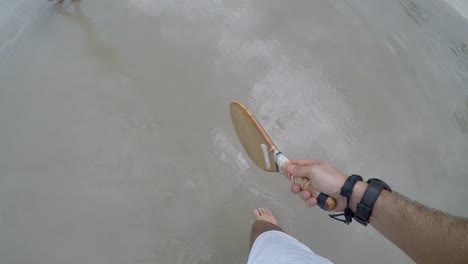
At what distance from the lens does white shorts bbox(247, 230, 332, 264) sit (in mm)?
1192

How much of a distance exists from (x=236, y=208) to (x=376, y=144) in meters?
0.85

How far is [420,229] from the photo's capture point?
110cm

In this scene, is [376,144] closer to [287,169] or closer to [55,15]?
[287,169]

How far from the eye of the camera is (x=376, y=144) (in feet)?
7.05

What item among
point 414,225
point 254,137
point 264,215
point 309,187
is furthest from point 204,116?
point 414,225

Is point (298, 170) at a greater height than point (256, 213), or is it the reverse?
point (298, 170)

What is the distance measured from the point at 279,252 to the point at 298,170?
292 mm

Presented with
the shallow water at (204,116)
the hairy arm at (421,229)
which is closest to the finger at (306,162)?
the hairy arm at (421,229)

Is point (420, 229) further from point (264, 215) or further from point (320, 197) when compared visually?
point (264, 215)

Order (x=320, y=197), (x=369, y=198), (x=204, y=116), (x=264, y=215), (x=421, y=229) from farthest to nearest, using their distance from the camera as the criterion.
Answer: (x=204, y=116) → (x=264, y=215) → (x=320, y=197) → (x=369, y=198) → (x=421, y=229)

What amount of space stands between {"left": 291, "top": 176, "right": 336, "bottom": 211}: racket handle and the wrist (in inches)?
3.1

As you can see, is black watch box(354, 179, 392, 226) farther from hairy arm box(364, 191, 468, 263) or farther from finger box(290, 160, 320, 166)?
finger box(290, 160, 320, 166)

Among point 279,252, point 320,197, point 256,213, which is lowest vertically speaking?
point 256,213

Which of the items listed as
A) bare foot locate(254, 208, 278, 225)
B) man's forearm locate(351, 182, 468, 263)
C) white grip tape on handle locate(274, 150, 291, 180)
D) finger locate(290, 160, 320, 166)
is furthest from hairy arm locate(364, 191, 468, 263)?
bare foot locate(254, 208, 278, 225)
